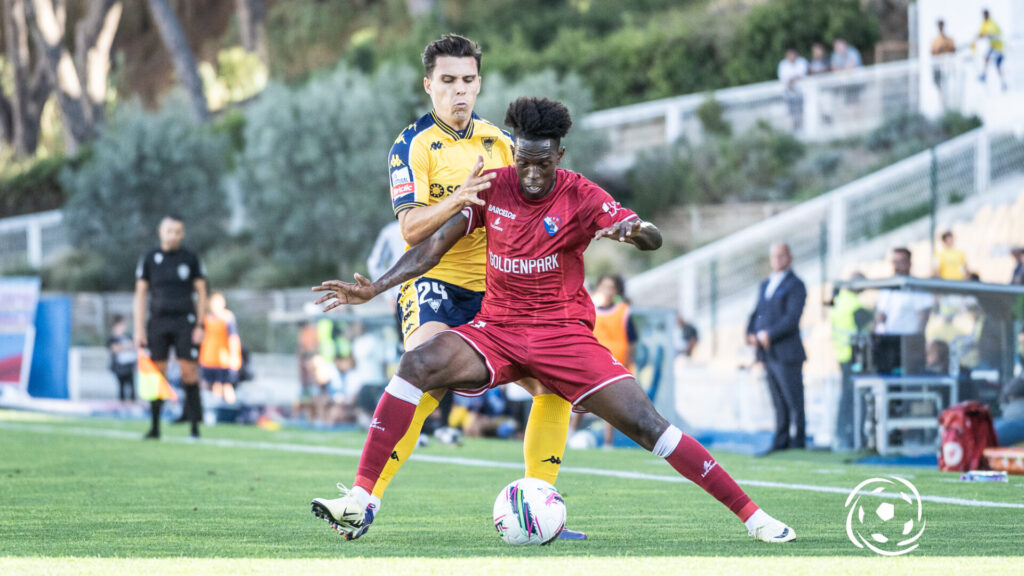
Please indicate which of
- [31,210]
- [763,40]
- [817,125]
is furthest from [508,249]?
[31,210]

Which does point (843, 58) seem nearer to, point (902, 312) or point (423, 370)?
point (902, 312)

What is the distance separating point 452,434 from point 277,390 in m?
7.24

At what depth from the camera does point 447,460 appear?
468 inches

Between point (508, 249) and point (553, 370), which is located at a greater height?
point (508, 249)

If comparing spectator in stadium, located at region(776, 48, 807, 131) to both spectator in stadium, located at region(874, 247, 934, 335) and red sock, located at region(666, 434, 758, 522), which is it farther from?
red sock, located at region(666, 434, 758, 522)

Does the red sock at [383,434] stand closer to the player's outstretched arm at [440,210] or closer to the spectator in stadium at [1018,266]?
the player's outstretched arm at [440,210]

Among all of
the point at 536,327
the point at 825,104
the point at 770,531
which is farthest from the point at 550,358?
the point at 825,104

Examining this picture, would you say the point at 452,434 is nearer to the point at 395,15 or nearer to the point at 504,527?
the point at 504,527

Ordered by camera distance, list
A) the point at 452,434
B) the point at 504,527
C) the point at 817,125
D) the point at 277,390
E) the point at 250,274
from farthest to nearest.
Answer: the point at 250,274 < the point at 817,125 < the point at 277,390 < the point at 452,434 < the point at 504,527

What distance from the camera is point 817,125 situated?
30172 mm

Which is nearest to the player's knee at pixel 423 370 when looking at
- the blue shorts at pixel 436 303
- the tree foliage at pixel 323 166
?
the blue shorts at pixel 436 303

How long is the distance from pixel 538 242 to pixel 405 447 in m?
1.09

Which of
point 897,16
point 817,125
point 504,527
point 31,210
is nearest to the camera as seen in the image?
point 504,527

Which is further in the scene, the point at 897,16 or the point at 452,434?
the point at 897,16
